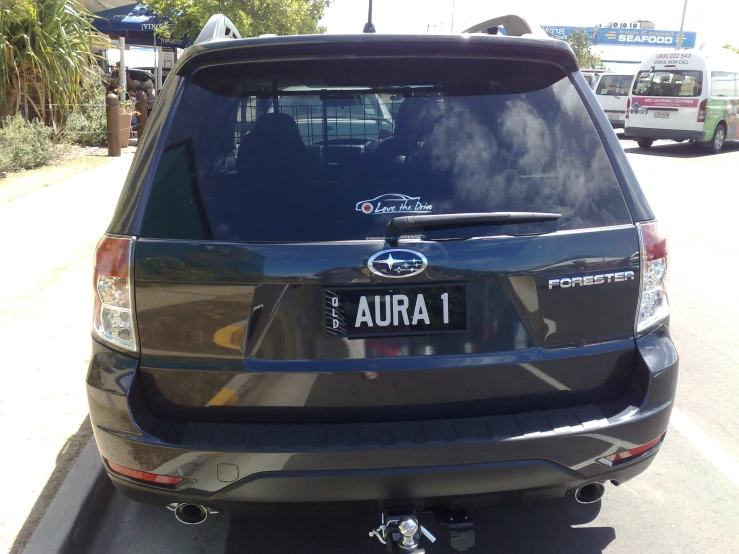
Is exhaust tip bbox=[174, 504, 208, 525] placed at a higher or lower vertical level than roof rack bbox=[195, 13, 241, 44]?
lower

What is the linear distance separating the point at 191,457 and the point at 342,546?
3.38 ft

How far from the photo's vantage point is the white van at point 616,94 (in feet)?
90.0

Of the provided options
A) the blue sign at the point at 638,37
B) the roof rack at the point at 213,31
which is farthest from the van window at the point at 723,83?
the blue sign at the point at 638,37

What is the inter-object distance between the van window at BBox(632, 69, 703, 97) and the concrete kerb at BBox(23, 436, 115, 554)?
20.7m

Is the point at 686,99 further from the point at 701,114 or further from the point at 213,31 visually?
the point at 213,31

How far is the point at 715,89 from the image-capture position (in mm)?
21188

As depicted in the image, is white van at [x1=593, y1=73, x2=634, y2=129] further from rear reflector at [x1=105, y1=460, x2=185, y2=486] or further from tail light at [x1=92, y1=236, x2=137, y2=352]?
rear reflector at [x1=105, y1=460, x2=185, y2=486]

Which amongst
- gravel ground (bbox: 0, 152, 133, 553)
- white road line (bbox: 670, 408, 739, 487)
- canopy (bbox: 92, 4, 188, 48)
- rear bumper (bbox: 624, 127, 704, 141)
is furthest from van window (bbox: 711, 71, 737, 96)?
white road line (bbox: 670, 408, 739, 487)

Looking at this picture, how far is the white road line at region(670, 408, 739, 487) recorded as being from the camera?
4.02 metres

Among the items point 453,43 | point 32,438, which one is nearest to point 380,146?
point 453,43

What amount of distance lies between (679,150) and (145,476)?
2287 cm

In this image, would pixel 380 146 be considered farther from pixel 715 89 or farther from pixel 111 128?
pixel 715 89

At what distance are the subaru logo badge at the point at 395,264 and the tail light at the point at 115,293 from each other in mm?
817

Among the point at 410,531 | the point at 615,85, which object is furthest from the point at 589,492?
the point at 615,85
